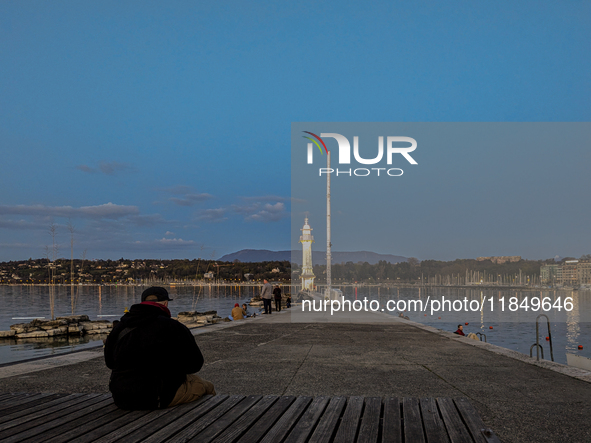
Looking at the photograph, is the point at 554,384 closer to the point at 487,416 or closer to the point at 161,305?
the point at 487,416

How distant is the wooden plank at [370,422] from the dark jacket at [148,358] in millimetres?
1557

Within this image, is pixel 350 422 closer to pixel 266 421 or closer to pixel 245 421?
pixel 266 421

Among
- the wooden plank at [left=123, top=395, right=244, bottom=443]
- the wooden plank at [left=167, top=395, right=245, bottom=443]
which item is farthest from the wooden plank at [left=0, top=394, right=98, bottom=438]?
the wooden plank at [left=167, top=395, right=245, bottom=443]

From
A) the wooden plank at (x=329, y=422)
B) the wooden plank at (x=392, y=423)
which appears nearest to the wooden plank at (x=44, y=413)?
the wooden plank at (x=329, y=422)

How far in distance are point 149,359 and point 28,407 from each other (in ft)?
3.63

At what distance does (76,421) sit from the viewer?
3.56 metres

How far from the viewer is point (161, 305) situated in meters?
4.36

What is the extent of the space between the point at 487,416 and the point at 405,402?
5.05 ft

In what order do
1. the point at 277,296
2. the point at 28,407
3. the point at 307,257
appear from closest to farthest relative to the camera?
1. the point at 28,407
2. the point at 277,296
3. the point at 307,257

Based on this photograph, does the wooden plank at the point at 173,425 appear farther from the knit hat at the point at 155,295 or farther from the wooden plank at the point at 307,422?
the knit hat at the point at 155,295

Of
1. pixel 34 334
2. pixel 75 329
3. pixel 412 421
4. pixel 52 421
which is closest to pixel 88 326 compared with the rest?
pixel 75 329

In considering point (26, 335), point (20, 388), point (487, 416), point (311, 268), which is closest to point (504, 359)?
point (487, 416)

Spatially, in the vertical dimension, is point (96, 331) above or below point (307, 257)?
below

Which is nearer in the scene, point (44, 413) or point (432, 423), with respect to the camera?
point (432, 423)
